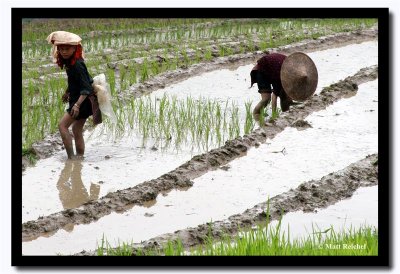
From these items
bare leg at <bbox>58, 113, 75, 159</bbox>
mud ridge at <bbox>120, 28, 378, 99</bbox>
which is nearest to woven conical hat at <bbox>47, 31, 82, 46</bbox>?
bare leg at <bbox>58, 113, 75, 159</bbox>

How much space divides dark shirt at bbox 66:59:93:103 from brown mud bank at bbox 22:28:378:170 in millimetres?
699

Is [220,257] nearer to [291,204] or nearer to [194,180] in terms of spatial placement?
[291,204]

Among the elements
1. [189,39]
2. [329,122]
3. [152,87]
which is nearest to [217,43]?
[189,39]

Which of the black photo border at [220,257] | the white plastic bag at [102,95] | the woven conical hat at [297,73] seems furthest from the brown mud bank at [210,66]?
the black photo border at [220,257]

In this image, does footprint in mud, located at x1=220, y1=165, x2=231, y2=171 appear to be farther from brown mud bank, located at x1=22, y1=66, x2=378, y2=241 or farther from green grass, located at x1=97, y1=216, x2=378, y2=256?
green grass, located at x1=97, y1=216, x2=378, y2=256

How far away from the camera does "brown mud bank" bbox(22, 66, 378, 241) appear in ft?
19.9

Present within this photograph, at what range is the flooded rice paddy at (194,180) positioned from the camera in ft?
19.6

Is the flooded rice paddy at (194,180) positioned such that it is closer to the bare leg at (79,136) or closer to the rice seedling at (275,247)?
the bare leg at (79,136)

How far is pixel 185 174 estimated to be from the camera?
23.4 ft

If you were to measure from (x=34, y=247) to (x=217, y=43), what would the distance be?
669 centimetres

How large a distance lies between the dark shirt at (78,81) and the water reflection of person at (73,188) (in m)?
0.54

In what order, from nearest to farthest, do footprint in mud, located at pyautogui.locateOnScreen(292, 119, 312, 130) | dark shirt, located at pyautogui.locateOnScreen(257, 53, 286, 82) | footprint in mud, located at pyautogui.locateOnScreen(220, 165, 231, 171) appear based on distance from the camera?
footprint in mud, located at pyautogui.locateOnScreen(220, 165, 231, 171) < footprint in mud, located at pyautogui.locateOnScreen(292, 119, 312, 130) < dark shirt, located at pyautogui.locateOnScreen(257, 53, 286, 82)

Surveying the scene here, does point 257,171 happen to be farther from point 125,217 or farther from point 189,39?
point 189,39

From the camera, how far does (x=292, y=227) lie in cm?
598
